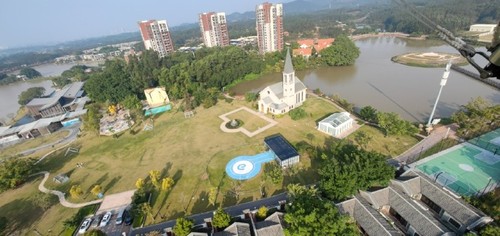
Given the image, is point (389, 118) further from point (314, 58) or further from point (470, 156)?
point (314, 58)

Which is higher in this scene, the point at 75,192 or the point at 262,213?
the point at 75,192

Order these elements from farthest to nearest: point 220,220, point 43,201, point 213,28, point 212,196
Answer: point 213,28 → point 43,201 → point 212,196 → point 220,220

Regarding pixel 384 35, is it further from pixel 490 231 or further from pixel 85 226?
pixel 85 226

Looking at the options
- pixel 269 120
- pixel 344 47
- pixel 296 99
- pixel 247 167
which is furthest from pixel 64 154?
pixel 344 47

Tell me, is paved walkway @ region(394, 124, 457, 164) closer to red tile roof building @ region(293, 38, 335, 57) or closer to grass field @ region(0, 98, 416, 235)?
grass field @ region(0, 98, 416, 235)

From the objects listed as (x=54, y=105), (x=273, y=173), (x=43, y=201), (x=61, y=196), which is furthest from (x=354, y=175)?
(x=54, y=105)

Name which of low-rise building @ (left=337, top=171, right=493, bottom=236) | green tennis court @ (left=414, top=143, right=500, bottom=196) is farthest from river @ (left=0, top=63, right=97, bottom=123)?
green tennis court @ (left=414, top=143, right=500, bottom=196)
